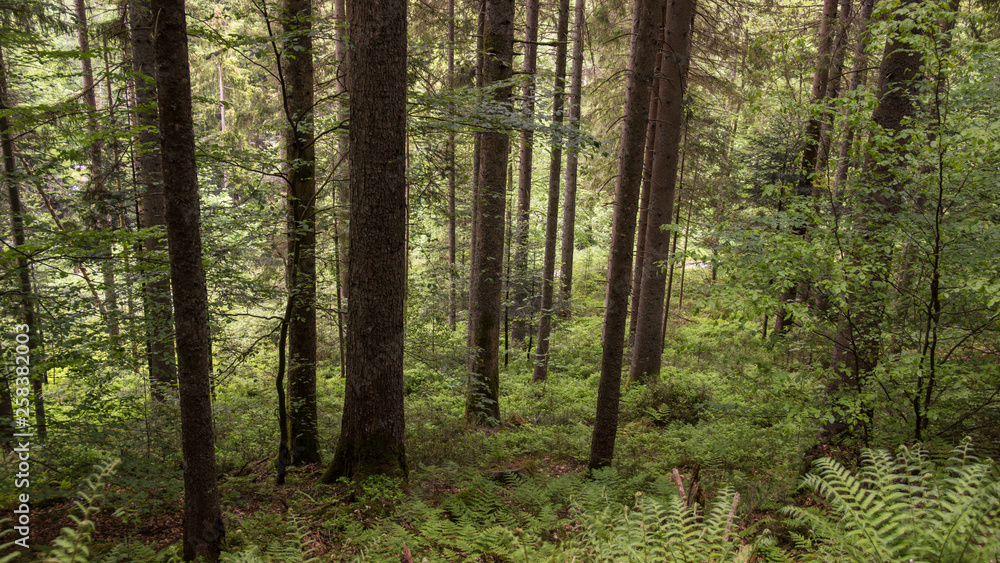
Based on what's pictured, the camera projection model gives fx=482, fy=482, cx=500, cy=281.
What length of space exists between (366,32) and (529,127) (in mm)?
2490

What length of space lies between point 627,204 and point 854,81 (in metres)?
11.5

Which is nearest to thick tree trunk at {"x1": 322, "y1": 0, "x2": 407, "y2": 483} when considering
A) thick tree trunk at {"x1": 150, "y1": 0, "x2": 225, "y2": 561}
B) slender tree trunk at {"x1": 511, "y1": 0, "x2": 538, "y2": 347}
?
thick tree trunk at {"x1": 150, "y1": 0, "x2": 225, "y2": 561}

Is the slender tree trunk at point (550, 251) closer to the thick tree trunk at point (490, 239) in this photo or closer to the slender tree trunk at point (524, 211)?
the slender tree trunk at point (524, 211)

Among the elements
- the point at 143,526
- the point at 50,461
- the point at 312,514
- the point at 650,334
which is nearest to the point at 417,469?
the point at 312,514

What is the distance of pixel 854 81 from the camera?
1302 centimetres

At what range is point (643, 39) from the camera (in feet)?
19.0

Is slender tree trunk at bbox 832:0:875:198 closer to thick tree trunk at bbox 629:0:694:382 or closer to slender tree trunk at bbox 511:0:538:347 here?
thick tree trunk at bbox 629:0:694:382

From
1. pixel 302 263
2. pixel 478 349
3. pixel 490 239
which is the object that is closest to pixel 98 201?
pixel 302 263

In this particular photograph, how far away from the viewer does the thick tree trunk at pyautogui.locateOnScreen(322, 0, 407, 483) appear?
16.3ft

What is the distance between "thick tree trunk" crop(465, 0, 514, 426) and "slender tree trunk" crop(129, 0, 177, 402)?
14.7 feet

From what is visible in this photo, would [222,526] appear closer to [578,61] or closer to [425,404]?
[425,404]

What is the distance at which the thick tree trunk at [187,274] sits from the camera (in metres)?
3.79

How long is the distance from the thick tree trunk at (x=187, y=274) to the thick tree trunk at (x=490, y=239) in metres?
4.55

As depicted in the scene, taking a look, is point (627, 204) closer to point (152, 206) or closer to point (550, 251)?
point (550, 251)
